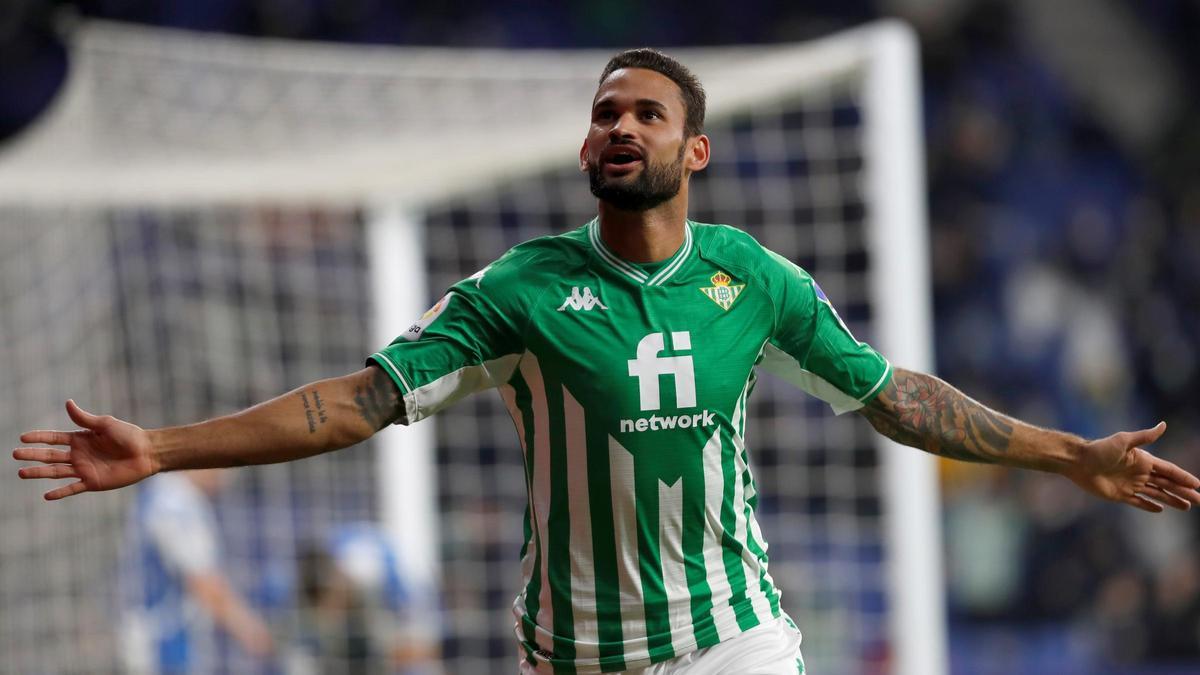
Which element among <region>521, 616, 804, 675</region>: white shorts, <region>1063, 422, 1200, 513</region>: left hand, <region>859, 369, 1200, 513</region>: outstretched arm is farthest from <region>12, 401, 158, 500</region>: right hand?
<region>1063, 422, 1200, 513</region>: left hand

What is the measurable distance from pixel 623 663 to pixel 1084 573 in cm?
921

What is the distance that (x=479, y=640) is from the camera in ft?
30.4

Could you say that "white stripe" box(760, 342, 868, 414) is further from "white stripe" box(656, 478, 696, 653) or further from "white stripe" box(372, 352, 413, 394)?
"white stripe" box(372, 352, 413, 394)

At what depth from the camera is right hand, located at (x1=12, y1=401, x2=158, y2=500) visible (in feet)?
10.9

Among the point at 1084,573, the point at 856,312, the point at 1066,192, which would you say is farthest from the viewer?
the point at 1066,192

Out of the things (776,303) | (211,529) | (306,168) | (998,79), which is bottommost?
(211,529)

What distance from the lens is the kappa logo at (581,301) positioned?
3.70 m

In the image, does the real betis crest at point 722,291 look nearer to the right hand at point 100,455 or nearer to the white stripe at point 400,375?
the white stripe at point 400,375

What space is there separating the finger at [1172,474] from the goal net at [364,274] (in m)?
2.73

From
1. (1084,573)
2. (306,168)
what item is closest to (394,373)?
(306,168)

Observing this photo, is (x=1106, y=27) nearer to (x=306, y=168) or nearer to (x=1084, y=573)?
(x=1084, y=573)

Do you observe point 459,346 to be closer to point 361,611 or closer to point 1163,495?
point 1163,495

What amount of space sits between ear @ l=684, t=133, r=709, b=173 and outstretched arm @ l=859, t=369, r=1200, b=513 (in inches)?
27.4

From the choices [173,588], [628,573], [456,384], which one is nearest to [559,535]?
[628,573]
